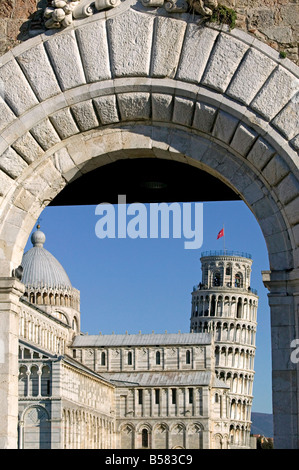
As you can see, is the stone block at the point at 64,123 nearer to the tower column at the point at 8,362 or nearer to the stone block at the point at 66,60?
the stone block at the point at 66,60

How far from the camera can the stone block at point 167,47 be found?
11.4m

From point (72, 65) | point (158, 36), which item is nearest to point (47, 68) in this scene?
point (72, 65)

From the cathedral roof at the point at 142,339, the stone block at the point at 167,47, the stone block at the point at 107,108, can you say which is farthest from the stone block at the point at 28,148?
the cathedral roof at the point at 142,339

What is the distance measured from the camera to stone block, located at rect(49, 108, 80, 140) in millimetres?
11633

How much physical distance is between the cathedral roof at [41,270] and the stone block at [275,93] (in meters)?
115

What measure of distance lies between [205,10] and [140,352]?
11373 cm

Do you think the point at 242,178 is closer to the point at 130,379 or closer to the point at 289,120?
the point at 289,120

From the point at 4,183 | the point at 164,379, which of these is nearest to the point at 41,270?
the point at 164,379

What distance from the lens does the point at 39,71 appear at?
11570 mm

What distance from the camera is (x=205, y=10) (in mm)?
11273

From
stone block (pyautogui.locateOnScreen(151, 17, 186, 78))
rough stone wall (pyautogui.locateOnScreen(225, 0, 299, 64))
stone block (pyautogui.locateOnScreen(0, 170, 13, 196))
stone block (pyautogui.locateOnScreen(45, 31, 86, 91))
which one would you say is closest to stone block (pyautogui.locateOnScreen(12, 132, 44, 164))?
stone block (pyautogui.locateOnScreen(0, 170, 13, 196))

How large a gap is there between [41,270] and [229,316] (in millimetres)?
33313

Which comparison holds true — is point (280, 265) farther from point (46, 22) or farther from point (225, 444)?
point (225, 444)

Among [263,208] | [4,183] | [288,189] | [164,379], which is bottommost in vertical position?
[263,208]
